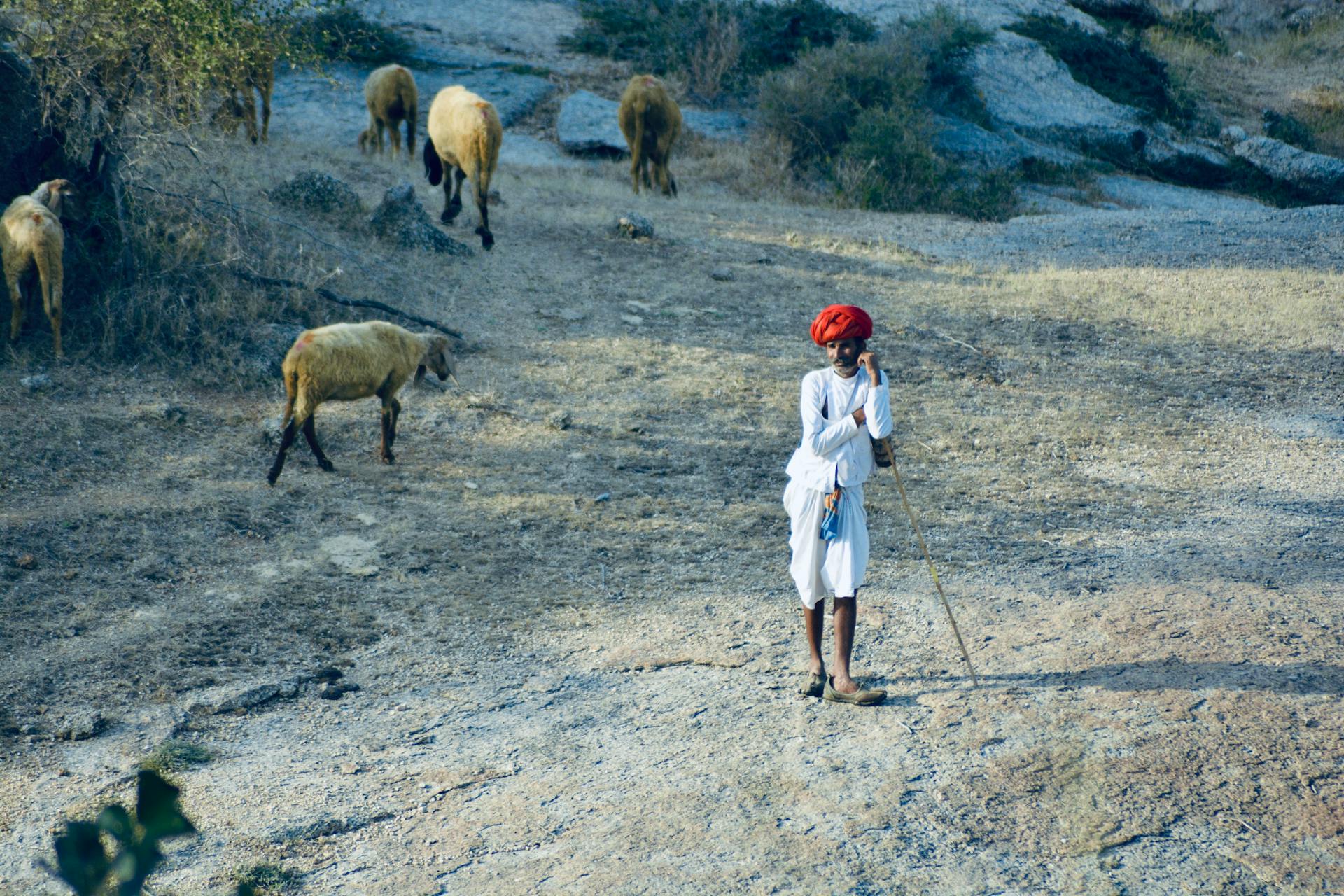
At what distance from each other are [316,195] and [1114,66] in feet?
54.1

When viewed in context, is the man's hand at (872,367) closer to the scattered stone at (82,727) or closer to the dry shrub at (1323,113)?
the scattered stone at (82,727)

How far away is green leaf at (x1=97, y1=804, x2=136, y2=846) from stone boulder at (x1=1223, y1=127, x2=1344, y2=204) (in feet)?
69.1

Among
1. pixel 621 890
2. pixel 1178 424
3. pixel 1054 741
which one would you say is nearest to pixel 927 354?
pixel 1178 424

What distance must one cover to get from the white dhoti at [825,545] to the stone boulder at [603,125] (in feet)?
43.3

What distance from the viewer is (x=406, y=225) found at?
10820 millimetres

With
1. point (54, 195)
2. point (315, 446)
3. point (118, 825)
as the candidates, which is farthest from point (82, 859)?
point (54, 195)

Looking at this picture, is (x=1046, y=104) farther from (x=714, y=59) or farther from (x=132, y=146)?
(x=132, y=146)

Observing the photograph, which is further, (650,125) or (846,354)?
(650,125)

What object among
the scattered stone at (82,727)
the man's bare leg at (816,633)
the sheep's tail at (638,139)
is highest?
the sheep's tail at (638,139)

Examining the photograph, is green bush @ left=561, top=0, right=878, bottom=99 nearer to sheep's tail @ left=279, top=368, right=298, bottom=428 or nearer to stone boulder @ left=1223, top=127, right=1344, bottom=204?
stone boulder @ left=1223, top=127, right=1344, bottom=204

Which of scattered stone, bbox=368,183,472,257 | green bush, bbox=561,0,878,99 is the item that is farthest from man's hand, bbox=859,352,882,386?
green bush, bbox=561,0,878,99

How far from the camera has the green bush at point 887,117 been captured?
16.0 m

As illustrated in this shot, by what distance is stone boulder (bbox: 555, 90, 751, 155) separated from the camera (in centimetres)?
1750

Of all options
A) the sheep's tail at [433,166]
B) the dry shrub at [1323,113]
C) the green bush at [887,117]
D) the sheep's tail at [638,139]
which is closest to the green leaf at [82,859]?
the sheep's tail at [433,166]
